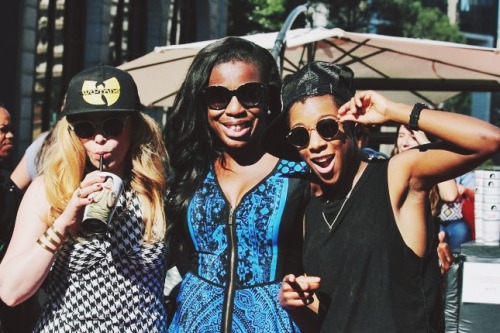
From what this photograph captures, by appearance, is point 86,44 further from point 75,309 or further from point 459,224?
point 75,309

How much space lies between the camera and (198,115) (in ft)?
13.4

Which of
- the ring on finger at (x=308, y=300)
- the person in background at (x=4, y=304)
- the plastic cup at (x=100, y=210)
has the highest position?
the plastic cup at (x=100, y=210)

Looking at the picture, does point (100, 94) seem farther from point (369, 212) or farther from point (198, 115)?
point (369, 212)

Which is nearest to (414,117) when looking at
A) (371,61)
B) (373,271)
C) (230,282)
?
(373,271)

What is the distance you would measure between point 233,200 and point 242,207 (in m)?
0.07

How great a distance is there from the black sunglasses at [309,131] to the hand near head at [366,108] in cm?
5

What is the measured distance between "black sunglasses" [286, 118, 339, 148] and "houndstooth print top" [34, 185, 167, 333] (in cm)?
75

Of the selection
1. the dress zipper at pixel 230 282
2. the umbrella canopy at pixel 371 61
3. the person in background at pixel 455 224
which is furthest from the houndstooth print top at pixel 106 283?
the umbrella canopy at pixel 371 61

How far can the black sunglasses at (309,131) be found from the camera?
3327 millimetres

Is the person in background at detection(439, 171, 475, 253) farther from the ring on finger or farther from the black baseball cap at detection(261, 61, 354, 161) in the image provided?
the ring on finger

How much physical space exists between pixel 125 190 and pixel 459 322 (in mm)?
1813

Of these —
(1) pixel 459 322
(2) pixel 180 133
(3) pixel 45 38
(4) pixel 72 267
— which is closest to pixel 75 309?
(4) pixel 72 267

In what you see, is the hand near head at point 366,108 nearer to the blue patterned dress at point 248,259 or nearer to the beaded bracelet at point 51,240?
the blue patterned dress at point 248,259

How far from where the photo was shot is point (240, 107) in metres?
3.80
